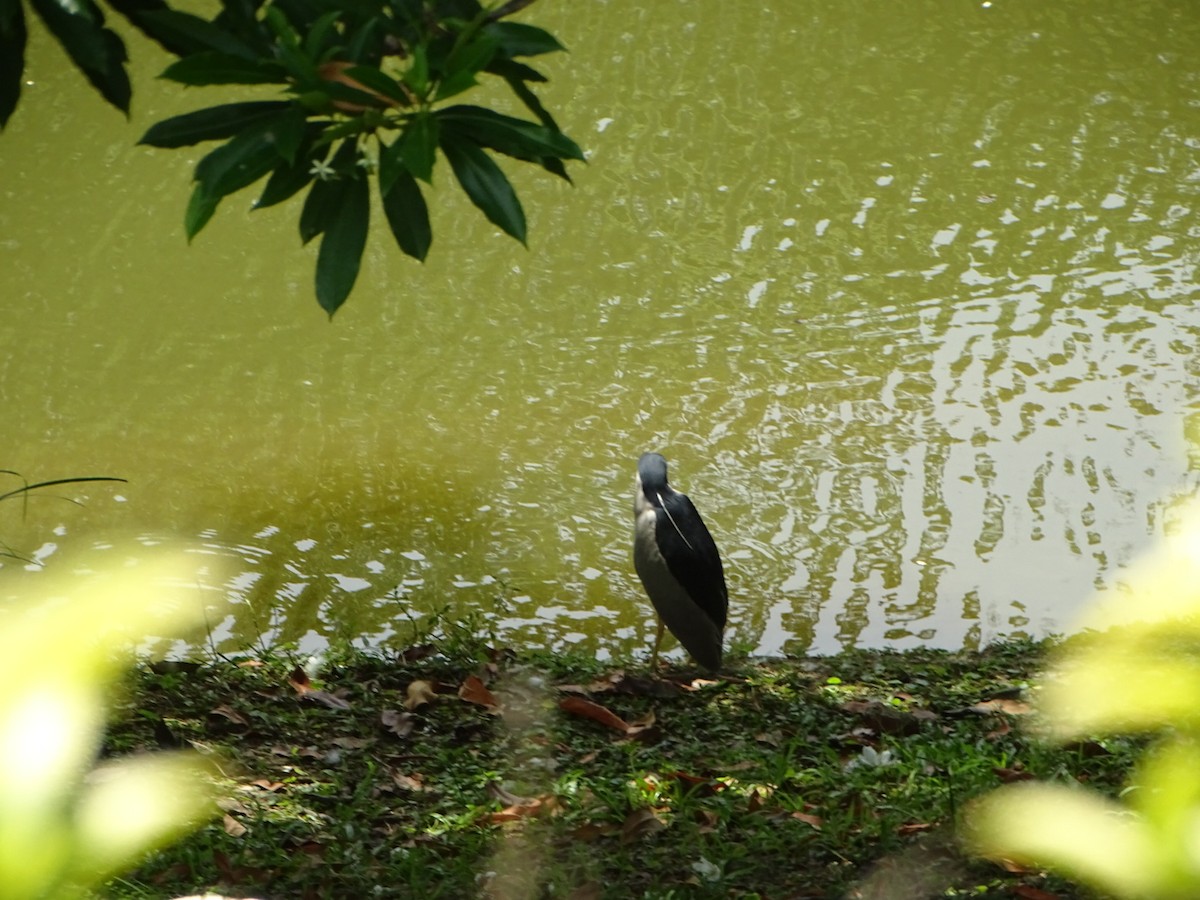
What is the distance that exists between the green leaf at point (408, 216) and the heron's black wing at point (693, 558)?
202 cm

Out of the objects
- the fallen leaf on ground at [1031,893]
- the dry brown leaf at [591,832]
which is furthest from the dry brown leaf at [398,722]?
the fallen leaf on ground at [1031,893]

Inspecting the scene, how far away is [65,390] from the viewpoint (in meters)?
6.64

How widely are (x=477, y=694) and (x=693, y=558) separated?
2.55 ft

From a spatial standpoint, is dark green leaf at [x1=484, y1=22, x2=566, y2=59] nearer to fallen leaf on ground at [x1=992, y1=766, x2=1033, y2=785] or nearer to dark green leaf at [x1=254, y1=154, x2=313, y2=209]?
dark green leaf at [x1=254, y1=154, x2=313, y2=209]

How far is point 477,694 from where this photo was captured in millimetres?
3826

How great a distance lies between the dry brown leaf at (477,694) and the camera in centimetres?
380

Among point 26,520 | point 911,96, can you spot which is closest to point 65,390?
point 26,520

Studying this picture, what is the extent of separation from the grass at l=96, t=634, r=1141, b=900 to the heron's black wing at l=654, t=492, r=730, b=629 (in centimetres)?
24

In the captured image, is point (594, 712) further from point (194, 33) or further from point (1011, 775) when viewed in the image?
point (194, 33)

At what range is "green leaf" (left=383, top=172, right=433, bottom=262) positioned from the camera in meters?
2.29

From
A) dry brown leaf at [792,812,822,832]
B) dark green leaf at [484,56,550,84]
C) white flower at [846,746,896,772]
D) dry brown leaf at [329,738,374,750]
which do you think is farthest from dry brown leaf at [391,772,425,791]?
dark green leaf at [484,56,550,84]

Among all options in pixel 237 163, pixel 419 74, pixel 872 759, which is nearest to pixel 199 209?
pixel 237 163

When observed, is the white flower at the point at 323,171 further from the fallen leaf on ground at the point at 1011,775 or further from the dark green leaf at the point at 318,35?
the fallen leaf on ground at the point at 1011,775

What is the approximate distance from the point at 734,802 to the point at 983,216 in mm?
5372
